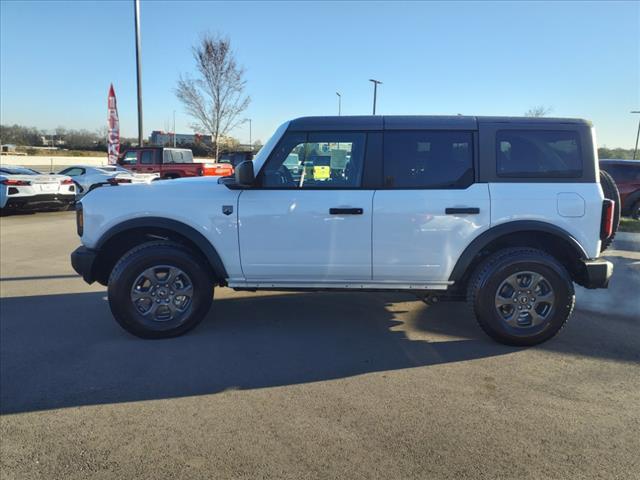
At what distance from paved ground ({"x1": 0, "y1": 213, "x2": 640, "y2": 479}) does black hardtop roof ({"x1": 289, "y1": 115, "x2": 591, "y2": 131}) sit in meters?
1.89

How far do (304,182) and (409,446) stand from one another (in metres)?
2.36

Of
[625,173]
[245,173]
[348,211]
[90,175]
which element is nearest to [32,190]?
[90,175]

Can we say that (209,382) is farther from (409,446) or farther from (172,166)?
(172,166)

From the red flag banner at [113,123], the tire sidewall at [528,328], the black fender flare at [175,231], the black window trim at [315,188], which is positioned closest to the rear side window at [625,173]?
the tire sidewall at [528,328]

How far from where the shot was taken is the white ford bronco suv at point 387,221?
4141 millimetres

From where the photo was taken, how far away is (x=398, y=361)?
12.9 ft

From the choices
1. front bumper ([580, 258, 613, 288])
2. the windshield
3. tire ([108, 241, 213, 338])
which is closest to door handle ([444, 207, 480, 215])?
front bumper ([580, 258, 613, 288])

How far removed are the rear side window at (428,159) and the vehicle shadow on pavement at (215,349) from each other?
4.68ft

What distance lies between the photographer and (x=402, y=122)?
429 cm

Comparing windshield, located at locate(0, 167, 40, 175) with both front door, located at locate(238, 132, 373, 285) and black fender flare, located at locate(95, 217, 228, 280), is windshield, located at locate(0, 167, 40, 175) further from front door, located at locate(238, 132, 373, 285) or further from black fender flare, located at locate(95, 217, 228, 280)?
front door, located at locate(238, 132, 373, 285)

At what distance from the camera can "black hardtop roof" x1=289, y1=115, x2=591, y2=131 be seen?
4.24 m

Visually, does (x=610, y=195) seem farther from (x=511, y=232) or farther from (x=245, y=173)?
(x=245, y=173)

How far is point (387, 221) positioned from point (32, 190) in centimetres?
1188

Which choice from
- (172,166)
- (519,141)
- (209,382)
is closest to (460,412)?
(209,382)
